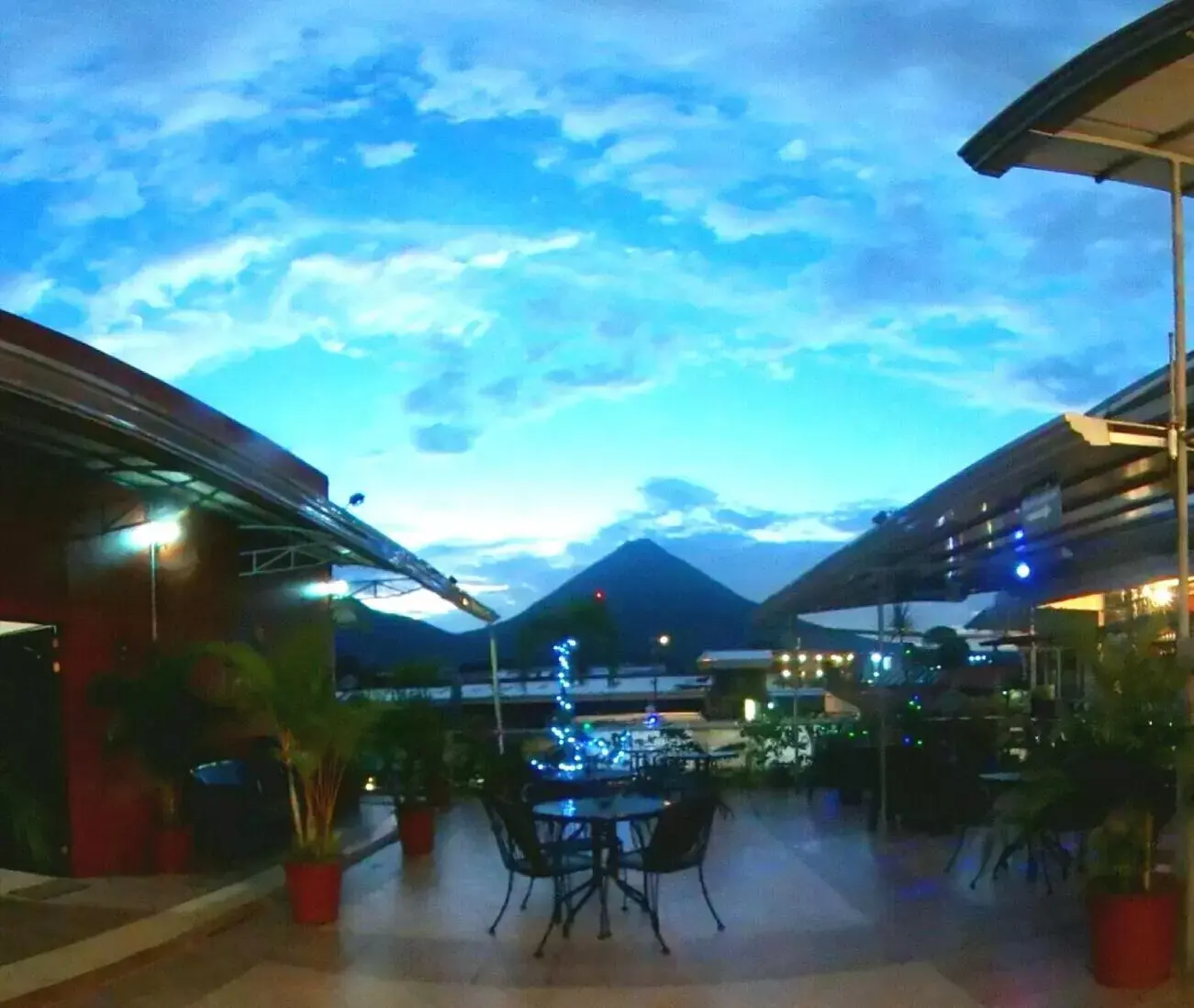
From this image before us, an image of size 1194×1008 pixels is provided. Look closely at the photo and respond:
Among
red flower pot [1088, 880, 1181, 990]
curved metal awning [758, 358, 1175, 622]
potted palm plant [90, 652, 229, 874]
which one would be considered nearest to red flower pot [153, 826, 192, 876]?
potted palm plant [90, 652, 229, 874]

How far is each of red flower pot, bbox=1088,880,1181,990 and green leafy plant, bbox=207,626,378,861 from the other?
449cm

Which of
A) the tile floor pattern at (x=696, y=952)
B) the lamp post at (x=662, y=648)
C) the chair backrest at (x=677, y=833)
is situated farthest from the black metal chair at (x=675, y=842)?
the lamp post at (x=662, y=648)

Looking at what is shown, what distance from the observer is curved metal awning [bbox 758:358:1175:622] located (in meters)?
6.49

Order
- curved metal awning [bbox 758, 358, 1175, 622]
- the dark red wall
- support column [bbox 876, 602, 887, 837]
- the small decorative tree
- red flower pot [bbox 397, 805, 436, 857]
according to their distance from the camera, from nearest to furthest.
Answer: curved metal awning [bbox 758, 358, 1175, 622]
the dark red wall
red flower pot [bbox 397, 805, 436, 857]
support column [bbox 876, 602, 887, 837]
the small decorative tree

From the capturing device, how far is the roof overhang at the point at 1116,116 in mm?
5082

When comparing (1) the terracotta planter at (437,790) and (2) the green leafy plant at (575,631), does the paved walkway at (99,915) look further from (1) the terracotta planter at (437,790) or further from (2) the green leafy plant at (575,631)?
(2) the green leafy plant at (575,631)

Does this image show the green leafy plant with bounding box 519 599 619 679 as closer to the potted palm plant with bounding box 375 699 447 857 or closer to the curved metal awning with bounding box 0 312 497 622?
the curved metal awning with bounding box 0 312 497 622

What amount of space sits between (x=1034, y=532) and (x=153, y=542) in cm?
711

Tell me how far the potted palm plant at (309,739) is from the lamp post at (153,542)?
2888mm

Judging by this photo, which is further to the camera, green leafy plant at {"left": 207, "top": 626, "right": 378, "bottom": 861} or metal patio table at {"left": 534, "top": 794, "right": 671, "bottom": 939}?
green leafy plant at {"left": 207, "top": 626, "right": 378, "bottom": 861}

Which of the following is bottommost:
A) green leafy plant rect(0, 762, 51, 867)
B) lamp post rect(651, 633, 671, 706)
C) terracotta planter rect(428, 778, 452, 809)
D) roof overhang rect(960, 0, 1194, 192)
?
lamp post rect(651, 633, 671, 706)

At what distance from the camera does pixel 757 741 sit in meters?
15.6

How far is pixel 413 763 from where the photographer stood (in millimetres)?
11406

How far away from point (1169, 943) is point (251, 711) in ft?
18.3
